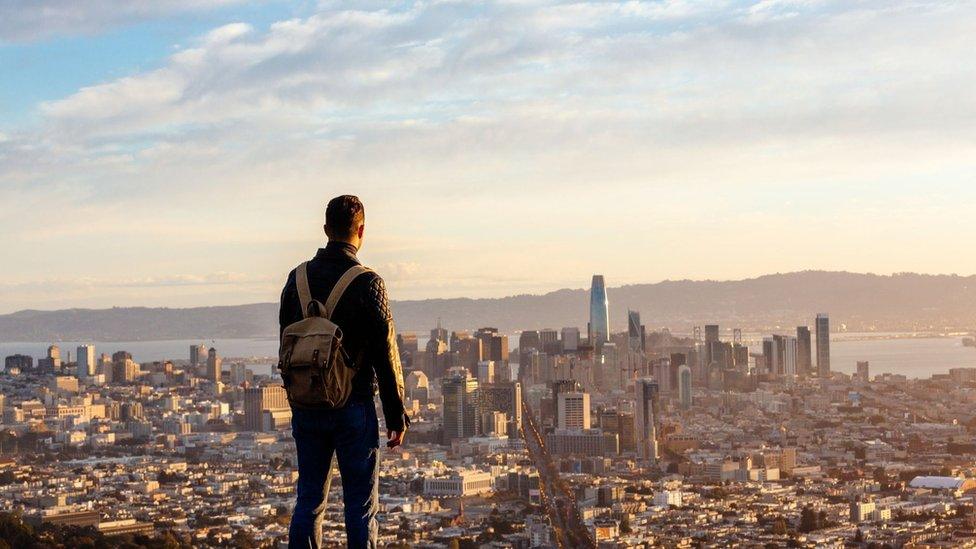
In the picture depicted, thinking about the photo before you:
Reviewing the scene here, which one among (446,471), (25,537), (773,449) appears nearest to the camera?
(25,537)

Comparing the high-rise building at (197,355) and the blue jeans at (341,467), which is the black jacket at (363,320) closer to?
the blue jeans at (341,467)

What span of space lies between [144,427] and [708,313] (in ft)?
157

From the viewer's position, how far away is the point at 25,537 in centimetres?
2283

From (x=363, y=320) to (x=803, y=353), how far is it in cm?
7317

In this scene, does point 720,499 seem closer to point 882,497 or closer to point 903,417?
point 882,497

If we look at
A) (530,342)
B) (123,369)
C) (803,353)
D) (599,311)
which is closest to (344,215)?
(530,342)

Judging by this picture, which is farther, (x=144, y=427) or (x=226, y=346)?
(x=226, y=346)

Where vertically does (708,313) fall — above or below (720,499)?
above

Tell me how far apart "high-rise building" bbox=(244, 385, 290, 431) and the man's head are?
5164 cm

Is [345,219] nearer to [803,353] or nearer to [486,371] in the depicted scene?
[486,371]

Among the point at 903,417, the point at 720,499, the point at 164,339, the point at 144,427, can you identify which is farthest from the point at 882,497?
the point at 164,339

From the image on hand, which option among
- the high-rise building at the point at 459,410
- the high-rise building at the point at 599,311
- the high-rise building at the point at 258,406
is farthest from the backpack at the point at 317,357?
the high-rise building at the point at 599,311

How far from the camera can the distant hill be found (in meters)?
91.5

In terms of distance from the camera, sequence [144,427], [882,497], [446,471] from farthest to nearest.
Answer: [144,427]
[446,471]
[882,497]
